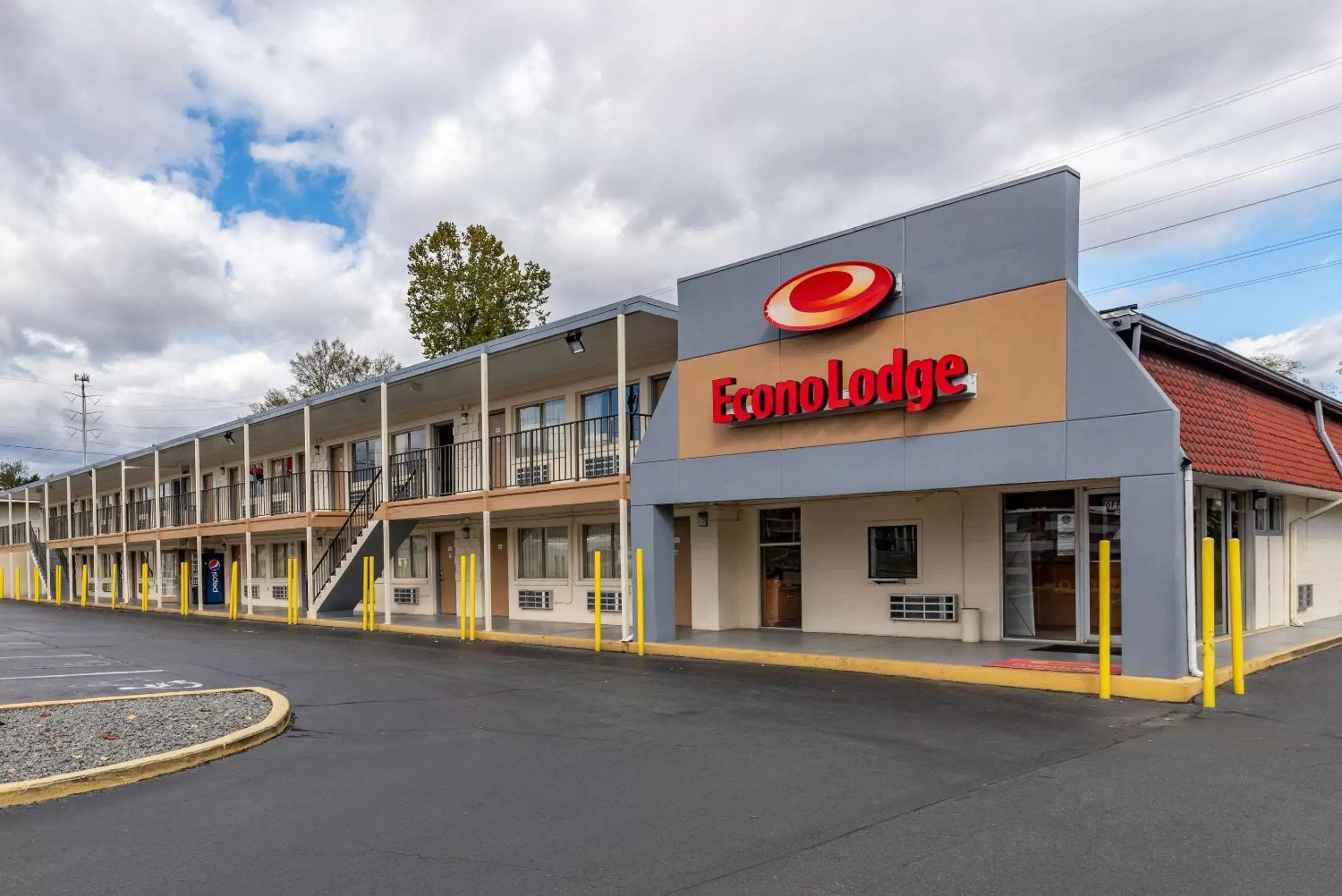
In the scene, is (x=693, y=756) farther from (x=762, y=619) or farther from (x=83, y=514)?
(x=83, y=514)

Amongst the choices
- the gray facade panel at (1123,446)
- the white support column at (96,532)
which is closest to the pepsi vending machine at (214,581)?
the white support column at (96,532)

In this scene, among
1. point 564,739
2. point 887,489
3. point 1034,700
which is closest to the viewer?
point 564,739

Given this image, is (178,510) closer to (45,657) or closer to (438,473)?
(438,473)

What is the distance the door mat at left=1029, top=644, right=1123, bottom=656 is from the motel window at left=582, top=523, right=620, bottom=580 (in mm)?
8318

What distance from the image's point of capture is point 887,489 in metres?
12.0

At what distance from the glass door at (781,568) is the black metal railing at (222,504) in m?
16.3

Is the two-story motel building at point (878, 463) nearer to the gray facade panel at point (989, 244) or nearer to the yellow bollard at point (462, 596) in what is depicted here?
the gray facade panel at point (989, 244)

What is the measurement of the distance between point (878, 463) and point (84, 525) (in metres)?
38.2

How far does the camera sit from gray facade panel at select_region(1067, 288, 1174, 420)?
9805 millimetres

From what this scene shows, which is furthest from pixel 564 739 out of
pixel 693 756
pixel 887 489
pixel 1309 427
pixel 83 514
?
pixel 83 514

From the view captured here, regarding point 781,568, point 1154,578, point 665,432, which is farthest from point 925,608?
point 1154,578

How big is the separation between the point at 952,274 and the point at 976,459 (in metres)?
2.22

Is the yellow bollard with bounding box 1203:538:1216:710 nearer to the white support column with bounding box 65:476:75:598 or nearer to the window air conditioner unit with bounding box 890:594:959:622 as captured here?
the window air conditioner unit with bounding box 890:594:959:622

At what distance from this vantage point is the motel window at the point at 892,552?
48.0 feet
